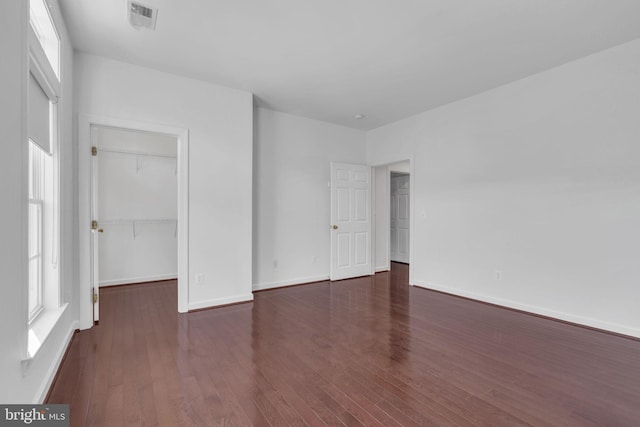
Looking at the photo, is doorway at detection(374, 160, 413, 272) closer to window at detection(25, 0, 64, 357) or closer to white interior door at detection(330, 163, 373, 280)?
white interior door at detection(330, 163, 373, 280)

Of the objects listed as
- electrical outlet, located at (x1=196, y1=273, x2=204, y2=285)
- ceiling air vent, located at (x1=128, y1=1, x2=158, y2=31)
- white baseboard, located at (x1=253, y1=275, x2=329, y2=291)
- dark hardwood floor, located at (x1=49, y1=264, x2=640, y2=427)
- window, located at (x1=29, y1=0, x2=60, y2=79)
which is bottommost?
dark hardwood floor, located at (x1=49, y1=264, x2=640, y2=427)

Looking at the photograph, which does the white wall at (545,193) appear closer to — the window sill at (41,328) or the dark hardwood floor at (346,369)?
the dark hardwood floor at (346,369)

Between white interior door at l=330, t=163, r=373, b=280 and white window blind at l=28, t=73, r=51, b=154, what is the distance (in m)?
3.95

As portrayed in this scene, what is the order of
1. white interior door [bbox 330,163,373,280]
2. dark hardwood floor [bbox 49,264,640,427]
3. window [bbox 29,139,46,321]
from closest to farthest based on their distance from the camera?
1. dark hardwood floor [bbox 49,264,640,427]
2. window [bbox 29,139,46,321]
3. white interior door [bbox 330,163,373,280]

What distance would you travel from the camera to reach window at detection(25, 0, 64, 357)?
205 centimetres

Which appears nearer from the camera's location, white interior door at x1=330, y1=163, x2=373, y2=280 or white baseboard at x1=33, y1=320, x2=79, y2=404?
white baseboard at x1=33, y1=320, x2=79, y2=404

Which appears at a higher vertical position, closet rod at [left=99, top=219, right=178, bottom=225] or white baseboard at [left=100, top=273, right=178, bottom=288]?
closet rod at [left=99, top=219, right=178, bottom=225]

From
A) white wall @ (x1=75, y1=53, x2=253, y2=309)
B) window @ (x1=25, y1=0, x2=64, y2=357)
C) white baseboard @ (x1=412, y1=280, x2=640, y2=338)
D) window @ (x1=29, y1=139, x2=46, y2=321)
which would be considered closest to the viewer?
window @ (x1=25, y1=0, x2=64, y2=357)

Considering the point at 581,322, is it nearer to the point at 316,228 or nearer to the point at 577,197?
the point at 577,197

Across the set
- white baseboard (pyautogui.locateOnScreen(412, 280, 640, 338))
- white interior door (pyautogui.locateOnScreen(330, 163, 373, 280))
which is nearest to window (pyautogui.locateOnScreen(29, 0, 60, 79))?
white interior door (pyautogui.locateOnScreen(330, 163, 373, 280))

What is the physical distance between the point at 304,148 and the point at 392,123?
1667 mm

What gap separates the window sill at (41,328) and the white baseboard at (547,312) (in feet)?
14.9

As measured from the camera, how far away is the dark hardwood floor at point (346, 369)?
6.17 ft

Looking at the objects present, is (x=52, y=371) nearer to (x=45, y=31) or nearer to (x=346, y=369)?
(x=346, y=369)
